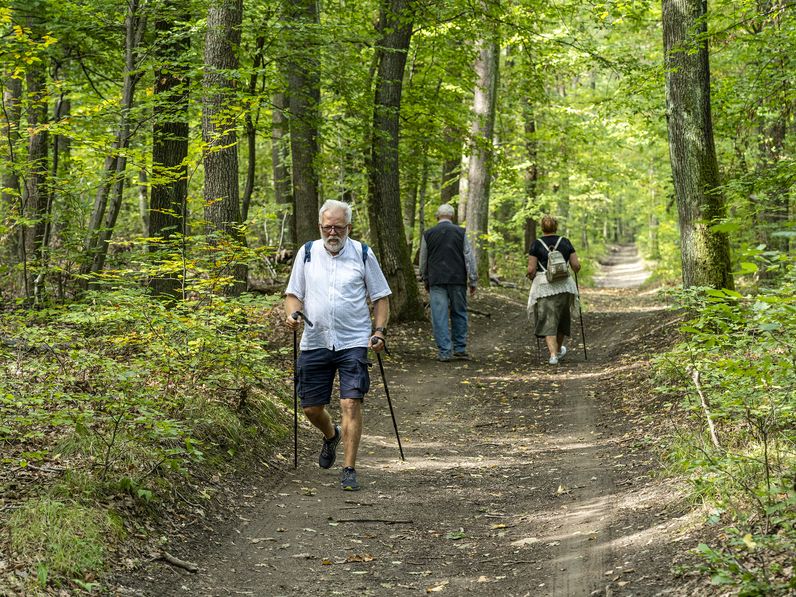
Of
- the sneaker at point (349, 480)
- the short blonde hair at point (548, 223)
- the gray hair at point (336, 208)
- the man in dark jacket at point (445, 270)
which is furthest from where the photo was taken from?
the man in dark jacket at point (445, 270)

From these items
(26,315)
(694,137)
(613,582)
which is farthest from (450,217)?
(613,582)

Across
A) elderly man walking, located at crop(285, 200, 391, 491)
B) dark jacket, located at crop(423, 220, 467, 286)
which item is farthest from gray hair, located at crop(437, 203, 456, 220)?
elderly man walking, located at crop(285, 200, 391, 491)

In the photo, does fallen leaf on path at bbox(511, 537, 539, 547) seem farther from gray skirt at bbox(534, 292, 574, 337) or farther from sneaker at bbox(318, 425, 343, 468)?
gray skirt at bbox(534, 292, 574, 337)

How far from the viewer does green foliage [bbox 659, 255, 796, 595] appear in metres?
3.55

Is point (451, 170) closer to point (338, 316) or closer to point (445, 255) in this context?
point (445, 255)

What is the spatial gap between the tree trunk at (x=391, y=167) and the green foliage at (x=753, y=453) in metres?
8.61

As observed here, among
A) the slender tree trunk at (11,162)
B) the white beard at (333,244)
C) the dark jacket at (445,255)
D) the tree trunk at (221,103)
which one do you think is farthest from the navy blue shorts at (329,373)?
the dark jacket at (445,255)

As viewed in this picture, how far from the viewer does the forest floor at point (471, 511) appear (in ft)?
14.7

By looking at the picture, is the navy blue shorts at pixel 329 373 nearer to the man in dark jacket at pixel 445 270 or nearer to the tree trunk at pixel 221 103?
the tree trunk at pixel 221 103

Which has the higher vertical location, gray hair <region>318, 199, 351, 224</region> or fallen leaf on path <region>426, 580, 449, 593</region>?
gray hair <region>318, 199, 351, 224</region>

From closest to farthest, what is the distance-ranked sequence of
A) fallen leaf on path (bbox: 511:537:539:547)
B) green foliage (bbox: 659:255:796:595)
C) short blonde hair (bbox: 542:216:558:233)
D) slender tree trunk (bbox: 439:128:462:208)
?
green foliage (bbox: 659:255:796:595), fallen leaf on path (bbox: 511:537:539:547), short blonde hair (bbox: 542:216:558:233), slender tree trunk (bbox: 439:128:462:208)

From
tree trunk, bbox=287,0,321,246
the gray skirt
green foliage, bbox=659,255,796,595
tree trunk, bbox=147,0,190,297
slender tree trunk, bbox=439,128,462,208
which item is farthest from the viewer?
slender tree trunk, bbox=439,128,462,208

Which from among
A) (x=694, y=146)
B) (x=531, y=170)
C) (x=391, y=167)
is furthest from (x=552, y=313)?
(x=531, y=170)

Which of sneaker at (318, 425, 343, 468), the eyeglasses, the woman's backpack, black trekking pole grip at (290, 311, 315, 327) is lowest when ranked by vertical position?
sneaker at (318, 425, 343, 468)
